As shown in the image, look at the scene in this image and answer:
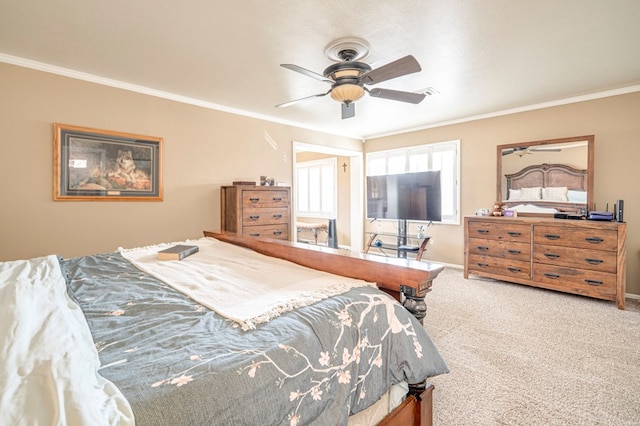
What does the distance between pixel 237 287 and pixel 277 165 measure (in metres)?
3.73

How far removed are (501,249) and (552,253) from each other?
56cm

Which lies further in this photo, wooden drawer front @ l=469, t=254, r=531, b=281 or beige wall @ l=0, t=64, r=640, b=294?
wooden drawer front @ l=469, t=254, r=531, b=281

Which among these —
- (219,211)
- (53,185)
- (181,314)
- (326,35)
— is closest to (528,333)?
(181,314)

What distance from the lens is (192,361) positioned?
32.5 inches

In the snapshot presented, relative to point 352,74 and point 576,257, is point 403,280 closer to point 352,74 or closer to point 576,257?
point 352,74

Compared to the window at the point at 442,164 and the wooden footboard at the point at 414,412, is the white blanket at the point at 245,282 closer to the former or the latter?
the wooden footboard at the point at 414,412

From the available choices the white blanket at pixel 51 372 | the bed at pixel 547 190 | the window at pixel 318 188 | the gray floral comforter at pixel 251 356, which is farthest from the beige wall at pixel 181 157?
the white blanket at pixel 51 372

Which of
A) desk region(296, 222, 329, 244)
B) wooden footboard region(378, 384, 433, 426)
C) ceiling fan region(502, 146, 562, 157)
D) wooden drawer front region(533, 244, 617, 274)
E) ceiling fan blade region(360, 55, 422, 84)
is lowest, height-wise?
wooden footboard region(378, 384, 433, 426)

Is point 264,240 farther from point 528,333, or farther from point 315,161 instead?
point 315,161

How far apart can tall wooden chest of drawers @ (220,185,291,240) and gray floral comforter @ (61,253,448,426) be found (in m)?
2.46

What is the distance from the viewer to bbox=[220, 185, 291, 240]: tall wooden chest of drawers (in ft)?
12.9

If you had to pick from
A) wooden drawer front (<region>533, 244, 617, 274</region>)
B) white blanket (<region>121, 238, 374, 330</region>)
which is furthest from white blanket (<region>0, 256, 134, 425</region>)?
wooden drawer front (<region>533, 244, 617, 274</region>)

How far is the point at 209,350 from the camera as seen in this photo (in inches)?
34.6

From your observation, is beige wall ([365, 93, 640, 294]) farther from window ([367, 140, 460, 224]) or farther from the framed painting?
the framed painting
